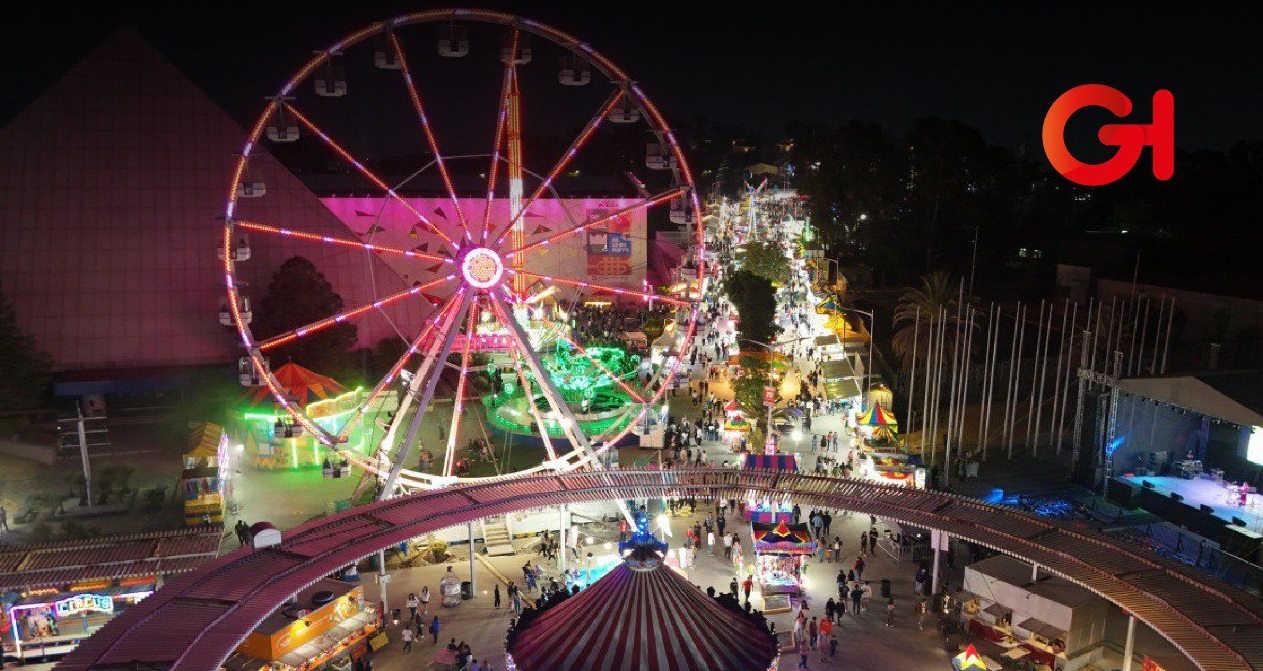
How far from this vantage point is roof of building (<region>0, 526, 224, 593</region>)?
17.5 meters

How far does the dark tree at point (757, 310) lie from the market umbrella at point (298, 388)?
18963 mm

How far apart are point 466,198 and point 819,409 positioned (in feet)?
73.4

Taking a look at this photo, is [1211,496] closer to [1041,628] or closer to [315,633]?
→ [1041,628]

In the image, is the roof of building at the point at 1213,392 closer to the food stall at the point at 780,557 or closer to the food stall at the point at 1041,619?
the food stall at the point at 1041,619

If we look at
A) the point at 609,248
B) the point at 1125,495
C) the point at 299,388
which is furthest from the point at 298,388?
the point at 1125,495

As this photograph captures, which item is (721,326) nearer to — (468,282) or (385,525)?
(468,282)

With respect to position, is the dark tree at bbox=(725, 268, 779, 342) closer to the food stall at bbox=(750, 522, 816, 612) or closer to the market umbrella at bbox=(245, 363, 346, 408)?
the market umbrella at bbox=(245, 363, 346, 408)

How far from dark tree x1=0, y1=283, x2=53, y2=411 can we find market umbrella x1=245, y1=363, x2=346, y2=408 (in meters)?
7.32

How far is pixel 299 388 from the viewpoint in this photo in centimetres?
3022

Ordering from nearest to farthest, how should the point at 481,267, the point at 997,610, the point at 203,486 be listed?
the point at 997,610
the point at 481,267
the point at 203,486

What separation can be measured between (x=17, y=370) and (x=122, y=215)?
8.54 meters

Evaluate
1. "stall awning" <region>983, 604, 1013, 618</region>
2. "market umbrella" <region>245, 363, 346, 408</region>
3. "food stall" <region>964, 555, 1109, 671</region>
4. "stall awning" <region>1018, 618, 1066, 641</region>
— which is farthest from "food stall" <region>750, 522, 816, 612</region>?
"market umbrella" <region>245, 363, 346, 408</region>

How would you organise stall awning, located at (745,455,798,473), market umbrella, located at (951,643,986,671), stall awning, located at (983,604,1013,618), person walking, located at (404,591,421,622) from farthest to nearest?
stall awning, located at (745,455,798,473) → person walking, located at (404,591,421,622) → stall awning, located at (983,604,1013,618) → market umbrella, located at (951,643,986,671)

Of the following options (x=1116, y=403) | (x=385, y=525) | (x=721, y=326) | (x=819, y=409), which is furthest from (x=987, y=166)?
(x=385, y=525)
